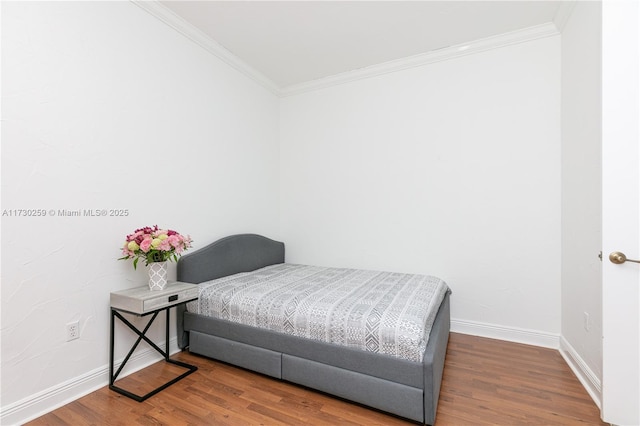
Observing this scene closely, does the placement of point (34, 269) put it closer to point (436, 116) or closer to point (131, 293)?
point (131, 293)

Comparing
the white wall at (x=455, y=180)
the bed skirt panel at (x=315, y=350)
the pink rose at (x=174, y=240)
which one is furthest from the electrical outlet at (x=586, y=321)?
the pink rose at (x=174, y=240)

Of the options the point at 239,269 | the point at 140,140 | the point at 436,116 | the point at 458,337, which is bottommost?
the point at 458,337

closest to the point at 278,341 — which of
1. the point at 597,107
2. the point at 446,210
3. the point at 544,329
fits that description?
the point at 446,210

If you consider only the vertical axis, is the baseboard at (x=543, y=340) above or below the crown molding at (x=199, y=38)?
below

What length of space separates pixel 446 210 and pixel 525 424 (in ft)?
6.21

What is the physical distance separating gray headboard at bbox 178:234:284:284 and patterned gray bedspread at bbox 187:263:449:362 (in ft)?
0.42

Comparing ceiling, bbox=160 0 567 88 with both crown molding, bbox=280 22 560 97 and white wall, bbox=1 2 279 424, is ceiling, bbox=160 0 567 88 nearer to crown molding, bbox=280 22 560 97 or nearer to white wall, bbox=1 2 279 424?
crown molding, bbox=280 22 560 97

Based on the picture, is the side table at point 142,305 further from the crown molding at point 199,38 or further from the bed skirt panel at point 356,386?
the crown molding at point 199,38

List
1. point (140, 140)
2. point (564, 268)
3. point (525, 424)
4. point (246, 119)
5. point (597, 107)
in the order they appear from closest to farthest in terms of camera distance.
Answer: point (525, 424)
point (597, 107)
point (140, 140)
point (564, 268)
point (246, 119)

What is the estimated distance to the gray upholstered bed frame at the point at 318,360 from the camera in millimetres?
1653

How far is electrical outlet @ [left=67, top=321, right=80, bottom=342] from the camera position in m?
1.92

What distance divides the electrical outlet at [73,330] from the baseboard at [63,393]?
0.27 metres

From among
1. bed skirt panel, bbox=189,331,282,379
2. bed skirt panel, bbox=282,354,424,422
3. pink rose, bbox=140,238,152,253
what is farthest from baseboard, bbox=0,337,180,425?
bed skirt panel, bbox=282,354,424,422

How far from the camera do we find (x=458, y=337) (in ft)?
9.57
